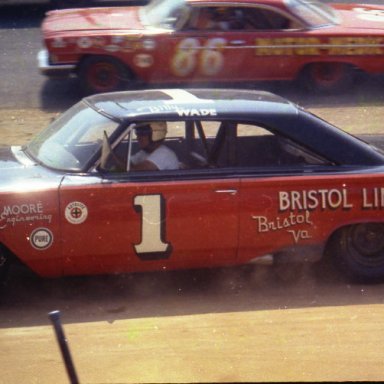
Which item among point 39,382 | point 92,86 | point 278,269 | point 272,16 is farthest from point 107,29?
point 39,382

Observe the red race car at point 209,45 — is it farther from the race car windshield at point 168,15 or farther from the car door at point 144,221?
the car door at point 144,221

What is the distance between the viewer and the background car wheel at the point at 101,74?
1234 cm

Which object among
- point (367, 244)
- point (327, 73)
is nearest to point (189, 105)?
point (367, 244)

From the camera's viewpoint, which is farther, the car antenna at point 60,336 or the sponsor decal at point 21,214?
the sponsor decal at point 21,214

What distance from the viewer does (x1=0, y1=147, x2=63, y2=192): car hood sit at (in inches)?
251

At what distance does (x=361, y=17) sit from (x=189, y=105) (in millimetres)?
6883

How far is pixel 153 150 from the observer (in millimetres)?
6852

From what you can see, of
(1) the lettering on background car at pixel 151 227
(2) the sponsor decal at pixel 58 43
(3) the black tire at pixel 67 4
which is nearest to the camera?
(1) the lettering on background car at pixel 151 227

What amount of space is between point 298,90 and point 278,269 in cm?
622

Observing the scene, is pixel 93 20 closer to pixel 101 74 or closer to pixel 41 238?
pixel 101 74

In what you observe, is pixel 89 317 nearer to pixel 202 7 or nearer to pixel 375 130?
pixel 375 130

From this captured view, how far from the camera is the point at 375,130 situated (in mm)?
11094

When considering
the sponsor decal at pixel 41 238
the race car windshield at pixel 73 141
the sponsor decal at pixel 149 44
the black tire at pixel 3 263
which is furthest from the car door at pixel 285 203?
the sponsor decal at pixel 149 44

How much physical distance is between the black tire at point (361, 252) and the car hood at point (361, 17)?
6.20 metres
